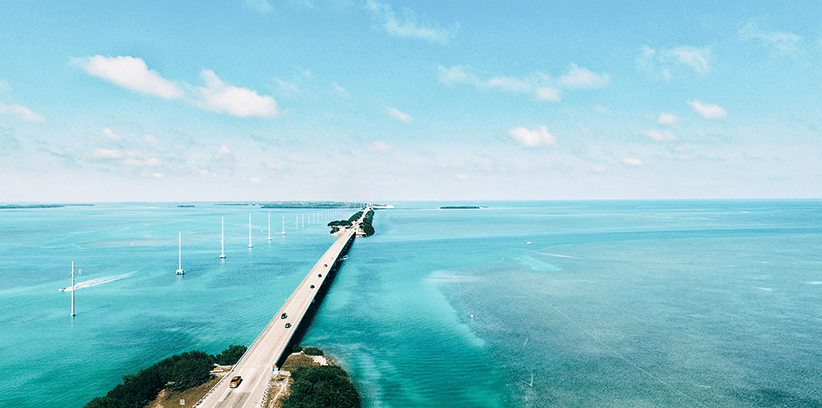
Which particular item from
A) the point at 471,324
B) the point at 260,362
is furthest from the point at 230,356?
the point at 471,324

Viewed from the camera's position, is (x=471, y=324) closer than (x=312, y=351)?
No

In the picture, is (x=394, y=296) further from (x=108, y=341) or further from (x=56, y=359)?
(x=56, y=359)

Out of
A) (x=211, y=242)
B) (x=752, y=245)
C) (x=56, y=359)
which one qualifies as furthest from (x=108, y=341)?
(x=752, y=245)

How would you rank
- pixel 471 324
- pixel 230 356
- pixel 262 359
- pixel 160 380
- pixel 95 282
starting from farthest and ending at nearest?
pixel 95 282, pixel 471 324, pixel 230 356, pixel 262 359, pixel 160 380

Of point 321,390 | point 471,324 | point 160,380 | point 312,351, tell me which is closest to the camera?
point 321,390

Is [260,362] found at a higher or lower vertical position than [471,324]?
higher

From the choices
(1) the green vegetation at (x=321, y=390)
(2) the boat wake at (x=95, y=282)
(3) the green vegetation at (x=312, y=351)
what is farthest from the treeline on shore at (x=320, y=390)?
(2) the boat wake at (x=95, y=282)

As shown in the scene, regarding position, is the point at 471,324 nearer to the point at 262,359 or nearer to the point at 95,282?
the point at 262,359

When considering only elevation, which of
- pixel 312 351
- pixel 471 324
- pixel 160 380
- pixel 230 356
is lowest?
pixel 471 324
